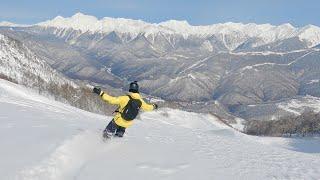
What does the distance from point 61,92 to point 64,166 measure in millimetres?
184898

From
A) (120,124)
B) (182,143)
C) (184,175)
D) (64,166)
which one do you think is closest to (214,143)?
(182,143)

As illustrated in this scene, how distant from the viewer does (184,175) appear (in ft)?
55.6

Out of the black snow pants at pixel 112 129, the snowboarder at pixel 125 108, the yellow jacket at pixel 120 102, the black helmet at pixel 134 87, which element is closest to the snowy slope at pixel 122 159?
the black snow pants at pixel 112 129

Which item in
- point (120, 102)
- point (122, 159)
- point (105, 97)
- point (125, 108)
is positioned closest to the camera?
point (122, 159)

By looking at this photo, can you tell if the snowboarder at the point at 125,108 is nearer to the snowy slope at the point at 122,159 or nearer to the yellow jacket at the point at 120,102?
the yellow jacket at the point at 120,102

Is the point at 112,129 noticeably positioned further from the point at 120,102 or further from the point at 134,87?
the point at 134,87

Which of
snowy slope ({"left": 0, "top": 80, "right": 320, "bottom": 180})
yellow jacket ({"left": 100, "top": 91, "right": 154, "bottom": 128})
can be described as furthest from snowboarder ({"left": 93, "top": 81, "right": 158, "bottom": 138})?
snowy slope ({"left": 0, "top": 80, "right": 320, "bottom": 180})

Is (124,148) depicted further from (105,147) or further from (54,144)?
(54,144)

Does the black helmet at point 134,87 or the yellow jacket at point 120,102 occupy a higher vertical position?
the black helmet at point 134,87

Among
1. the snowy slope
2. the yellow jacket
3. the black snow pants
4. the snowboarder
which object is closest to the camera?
the snowy slope

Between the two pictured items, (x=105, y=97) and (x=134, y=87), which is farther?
(x=134, y=87)

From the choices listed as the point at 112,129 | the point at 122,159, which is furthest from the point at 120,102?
the point at 122,159

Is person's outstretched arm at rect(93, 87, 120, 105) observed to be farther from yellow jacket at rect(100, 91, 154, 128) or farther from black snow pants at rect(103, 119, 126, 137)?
black snow pants at rect(103, 119, 126, 137)

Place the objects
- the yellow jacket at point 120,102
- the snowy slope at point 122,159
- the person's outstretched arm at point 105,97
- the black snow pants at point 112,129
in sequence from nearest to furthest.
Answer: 1. the snowy slope at point 122,159
2. the person's outstretched arm at point 105,97
3. the yellow jacket at point 120,102
4. the black snow pants at point 112,129
